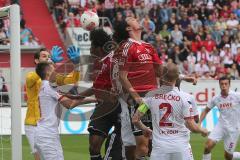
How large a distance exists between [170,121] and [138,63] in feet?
5.58

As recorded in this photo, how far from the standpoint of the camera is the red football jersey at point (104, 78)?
39.7 ft

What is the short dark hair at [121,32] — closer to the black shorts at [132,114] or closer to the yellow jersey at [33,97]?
the black shorts at [132,114]

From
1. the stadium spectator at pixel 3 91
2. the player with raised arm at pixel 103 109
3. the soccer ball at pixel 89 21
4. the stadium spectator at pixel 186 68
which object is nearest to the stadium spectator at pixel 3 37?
the stadium spectator at pixel 3 91

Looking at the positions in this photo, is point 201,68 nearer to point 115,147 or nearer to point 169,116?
point 115,147

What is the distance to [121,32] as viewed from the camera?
1193 centimetres

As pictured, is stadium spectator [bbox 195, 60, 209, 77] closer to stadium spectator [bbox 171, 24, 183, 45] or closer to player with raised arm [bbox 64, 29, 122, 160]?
stadium spectator [bbox 171, 24, 183, 45]

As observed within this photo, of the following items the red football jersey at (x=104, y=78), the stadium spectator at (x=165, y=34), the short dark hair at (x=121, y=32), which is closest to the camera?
the short dark hair at (x=121, y=32)

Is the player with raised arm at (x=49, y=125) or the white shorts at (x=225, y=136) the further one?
the white shorts at (x=225, y=136)

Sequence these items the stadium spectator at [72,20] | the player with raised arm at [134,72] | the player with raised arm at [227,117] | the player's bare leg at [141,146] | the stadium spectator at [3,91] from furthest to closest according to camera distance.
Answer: the stadium spectator at [72,20] < the stadium spectator at [3,91] < the player with raised arm at [227,117] < the player's bare leg at [141,146] < the player with raised arm at [134,72]

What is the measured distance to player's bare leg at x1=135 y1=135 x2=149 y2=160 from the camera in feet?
37.9

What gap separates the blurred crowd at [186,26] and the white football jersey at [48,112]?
1907 cm

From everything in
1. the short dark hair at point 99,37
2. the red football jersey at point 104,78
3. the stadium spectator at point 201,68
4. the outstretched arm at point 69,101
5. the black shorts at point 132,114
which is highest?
the short dark hair at point 99,37

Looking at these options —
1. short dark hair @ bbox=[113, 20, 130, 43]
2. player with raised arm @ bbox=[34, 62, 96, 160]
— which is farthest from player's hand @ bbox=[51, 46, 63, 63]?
short dark hair @ bbox=[113, 20, 130, 43]

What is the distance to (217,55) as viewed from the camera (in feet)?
103
